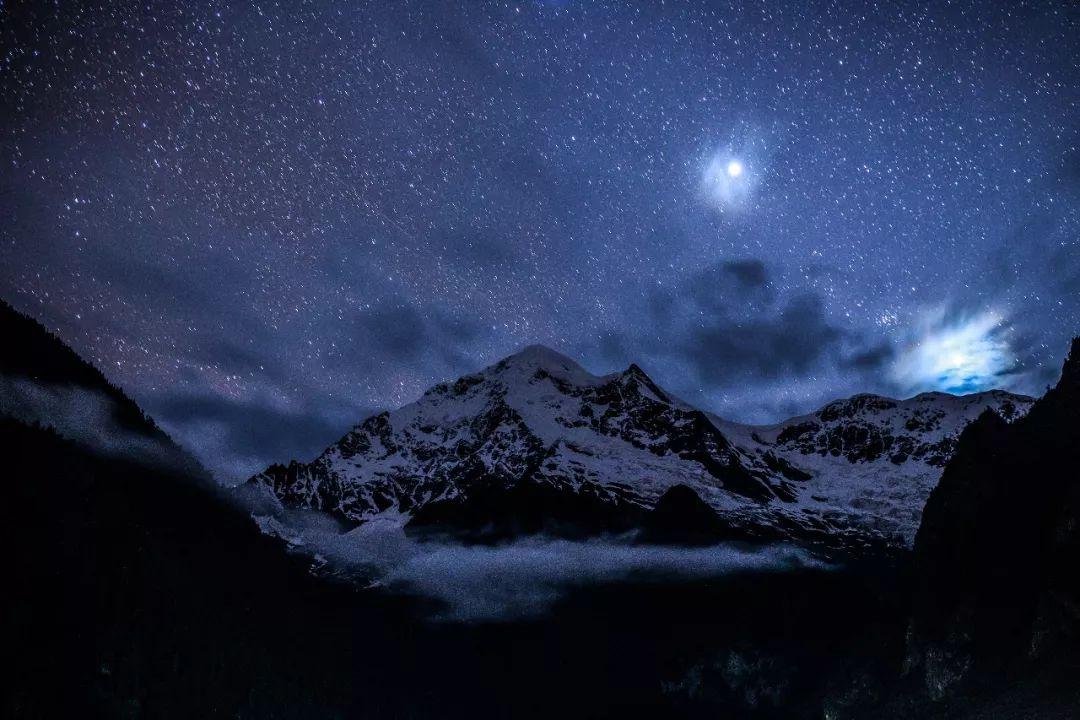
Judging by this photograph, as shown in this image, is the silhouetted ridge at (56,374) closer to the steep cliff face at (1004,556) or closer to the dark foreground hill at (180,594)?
the dark foreground hill at (180,594)

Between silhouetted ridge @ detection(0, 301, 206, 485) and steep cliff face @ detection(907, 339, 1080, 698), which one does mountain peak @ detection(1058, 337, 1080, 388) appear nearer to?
steep cliff face @ detection(907, 339, 1080, 698)

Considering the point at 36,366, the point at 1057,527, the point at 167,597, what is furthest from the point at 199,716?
the point at 1057,527

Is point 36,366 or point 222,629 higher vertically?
point 36,366

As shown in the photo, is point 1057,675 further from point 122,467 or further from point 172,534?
point 122,467

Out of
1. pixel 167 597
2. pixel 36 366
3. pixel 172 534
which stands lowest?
pixel 167 597

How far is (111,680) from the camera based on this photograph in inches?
4596

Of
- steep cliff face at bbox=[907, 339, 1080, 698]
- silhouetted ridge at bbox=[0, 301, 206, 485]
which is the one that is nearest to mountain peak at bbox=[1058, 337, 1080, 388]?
steep cliff face at bbox=[907, 339, 1080, 698]

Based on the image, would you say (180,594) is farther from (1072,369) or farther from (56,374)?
(1072,369)

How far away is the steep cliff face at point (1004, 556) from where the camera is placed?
356ft

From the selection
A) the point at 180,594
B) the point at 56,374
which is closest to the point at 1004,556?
the point at 180,594

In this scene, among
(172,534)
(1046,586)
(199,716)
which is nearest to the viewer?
(1046,586)

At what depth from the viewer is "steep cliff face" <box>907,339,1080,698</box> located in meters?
108

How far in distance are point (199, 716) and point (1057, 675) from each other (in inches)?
5684

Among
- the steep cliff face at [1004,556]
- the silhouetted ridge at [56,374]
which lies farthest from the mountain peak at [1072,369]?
the silhouetted ridge at [56,374]
